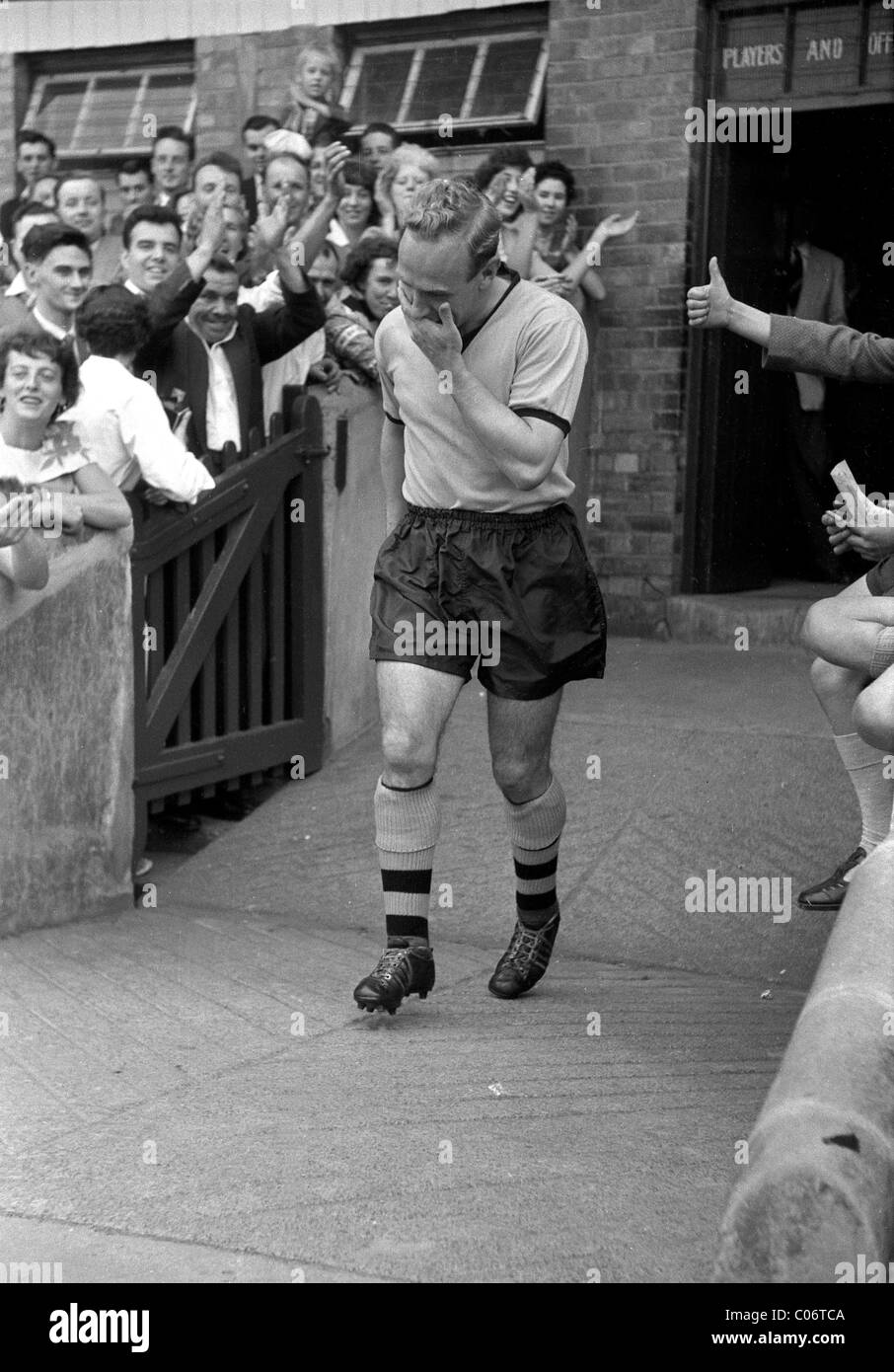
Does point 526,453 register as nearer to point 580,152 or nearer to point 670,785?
point 670,785

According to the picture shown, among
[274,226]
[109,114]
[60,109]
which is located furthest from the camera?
[60,109]

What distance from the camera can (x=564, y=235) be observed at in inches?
360

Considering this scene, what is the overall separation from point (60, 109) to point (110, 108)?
397mm

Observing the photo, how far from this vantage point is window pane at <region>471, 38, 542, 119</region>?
9.84 m

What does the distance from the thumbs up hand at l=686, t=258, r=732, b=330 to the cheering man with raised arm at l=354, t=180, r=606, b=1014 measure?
315 millimetres

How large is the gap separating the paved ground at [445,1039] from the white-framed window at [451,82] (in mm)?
3672

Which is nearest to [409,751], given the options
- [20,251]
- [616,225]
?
[20,251]

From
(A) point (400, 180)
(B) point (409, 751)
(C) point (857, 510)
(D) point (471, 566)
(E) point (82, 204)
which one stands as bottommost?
(B) point (409, 751)

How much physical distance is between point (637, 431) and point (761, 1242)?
6.83 meters

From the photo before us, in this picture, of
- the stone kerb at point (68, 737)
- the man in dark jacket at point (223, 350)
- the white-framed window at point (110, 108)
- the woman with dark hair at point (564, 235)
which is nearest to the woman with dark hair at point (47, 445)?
the stone kerb at point (68, 737)

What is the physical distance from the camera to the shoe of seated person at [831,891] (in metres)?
5.63

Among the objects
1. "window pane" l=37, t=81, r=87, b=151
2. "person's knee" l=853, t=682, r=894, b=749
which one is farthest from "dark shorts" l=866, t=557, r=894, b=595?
"window pane" l=37, t=81, r=87, b=151

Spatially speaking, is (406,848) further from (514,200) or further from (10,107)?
(10,107)

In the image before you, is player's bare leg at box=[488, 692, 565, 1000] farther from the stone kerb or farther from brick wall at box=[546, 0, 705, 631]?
brick wall at box=[546, 0, 705, 631]
